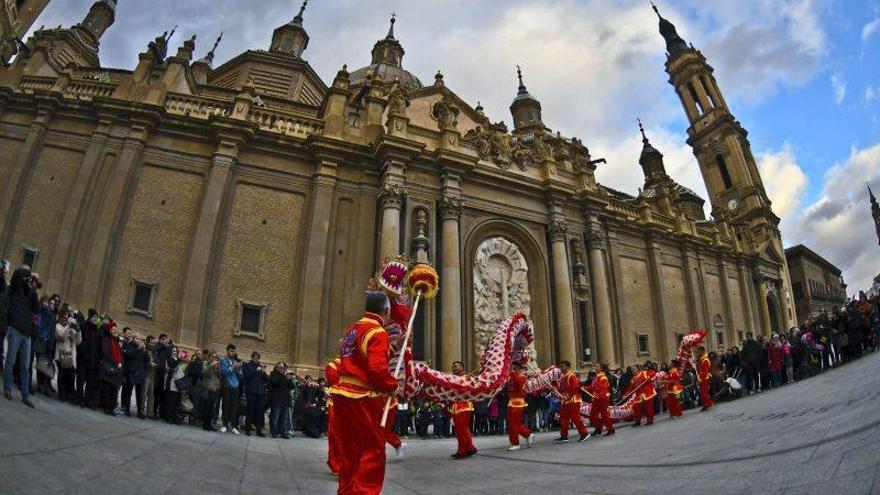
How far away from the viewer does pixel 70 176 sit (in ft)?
60.3

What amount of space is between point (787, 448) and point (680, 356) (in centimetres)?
1020

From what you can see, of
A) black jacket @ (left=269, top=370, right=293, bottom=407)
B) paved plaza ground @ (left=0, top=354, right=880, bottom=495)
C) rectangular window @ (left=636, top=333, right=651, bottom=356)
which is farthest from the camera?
rectangular window @ (left=636, top=333, right=651, bottom=356)

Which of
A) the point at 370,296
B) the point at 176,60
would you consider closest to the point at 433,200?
the point at 176,60

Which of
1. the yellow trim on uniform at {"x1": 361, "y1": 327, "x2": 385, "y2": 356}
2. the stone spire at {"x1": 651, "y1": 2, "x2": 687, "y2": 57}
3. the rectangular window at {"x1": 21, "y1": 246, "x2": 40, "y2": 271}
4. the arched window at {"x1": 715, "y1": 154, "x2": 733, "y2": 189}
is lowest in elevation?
the yellow trim on uniform at {"x1": 361, "y1": 327, "x2": 385, "y2": 356}

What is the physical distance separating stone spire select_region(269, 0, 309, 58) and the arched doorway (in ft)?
125

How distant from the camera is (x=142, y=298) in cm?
1677

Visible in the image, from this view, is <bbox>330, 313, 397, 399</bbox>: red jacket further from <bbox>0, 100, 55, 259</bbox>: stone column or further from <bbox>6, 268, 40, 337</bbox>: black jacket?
<bbox>0, 100, 55, 259</bbox>: stone column

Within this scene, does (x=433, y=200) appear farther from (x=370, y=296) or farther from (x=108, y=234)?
(x=370, y=296)

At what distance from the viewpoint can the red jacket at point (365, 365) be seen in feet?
15.6

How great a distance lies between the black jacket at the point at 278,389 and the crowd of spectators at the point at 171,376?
0.02m

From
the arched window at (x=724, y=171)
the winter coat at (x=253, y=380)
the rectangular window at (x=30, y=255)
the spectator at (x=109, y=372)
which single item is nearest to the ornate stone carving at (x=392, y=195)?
the winter coat at (x=253, y=380)

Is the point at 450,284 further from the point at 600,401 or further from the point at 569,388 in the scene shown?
the point at 600,401

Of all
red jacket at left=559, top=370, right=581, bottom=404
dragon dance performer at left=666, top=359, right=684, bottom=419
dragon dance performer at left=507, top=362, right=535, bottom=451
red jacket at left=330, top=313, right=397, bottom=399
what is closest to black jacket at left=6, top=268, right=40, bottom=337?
red jacket at left=330, top=313, right=397, bottom=399

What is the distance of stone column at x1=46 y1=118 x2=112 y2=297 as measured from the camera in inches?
640
